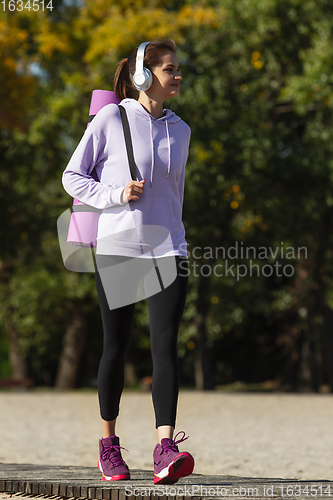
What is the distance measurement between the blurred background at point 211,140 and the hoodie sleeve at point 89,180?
12.5m

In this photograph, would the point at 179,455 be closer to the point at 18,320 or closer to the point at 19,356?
the point at 18,320

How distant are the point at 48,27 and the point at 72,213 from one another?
679 inches

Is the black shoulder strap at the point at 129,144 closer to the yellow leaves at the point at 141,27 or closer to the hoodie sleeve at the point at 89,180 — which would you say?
the hoodie sleeve at the point at 89,180

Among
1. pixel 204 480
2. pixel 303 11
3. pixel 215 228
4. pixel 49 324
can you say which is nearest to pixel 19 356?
pixel 49 324

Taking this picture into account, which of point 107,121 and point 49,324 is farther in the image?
point 49,324

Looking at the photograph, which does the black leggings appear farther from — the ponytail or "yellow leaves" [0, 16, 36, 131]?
"yellow leaves" [0, 16, 36, 131]

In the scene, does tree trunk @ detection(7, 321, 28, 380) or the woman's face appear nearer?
the woman's face

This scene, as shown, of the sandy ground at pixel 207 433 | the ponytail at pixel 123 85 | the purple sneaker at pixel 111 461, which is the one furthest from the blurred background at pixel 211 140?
the purple sneaker at pixel 111 461

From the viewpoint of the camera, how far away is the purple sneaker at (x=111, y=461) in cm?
325

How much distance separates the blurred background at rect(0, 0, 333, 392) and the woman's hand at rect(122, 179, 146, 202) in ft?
41.4

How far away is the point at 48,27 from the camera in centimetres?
1912

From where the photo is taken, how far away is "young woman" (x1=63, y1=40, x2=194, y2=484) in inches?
122

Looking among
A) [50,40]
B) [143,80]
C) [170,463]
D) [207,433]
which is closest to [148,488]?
[170,463]

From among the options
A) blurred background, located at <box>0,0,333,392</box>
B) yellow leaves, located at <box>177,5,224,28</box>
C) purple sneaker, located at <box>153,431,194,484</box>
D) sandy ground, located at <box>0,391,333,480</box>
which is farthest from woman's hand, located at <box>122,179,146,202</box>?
yellow leaves, located at <box>177,5,224,28</box>
